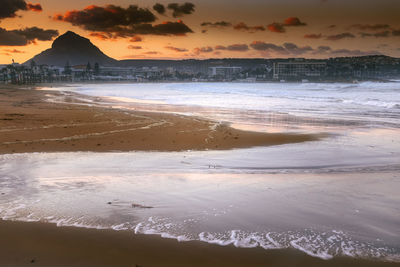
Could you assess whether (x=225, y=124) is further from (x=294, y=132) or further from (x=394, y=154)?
(x=394, y=154)

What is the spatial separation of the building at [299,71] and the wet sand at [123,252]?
180451 millimetres

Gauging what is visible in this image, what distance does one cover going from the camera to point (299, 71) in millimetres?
190625

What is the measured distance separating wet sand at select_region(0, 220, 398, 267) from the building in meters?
180

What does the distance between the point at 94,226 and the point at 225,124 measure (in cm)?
1064

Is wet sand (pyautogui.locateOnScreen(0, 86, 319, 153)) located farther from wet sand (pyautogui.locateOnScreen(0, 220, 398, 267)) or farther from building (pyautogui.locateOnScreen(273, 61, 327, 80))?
building (pyautogui.locateOnScreen(273, 61, 327, 80))

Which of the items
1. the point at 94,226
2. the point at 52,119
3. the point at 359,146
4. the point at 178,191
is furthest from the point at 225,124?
the point at 94,226

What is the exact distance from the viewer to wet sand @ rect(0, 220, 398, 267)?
3229 millimetres

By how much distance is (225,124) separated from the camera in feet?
47.1

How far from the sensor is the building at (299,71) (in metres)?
178

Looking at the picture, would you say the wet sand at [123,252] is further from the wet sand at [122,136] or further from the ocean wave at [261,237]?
the wet sand at [122,136]

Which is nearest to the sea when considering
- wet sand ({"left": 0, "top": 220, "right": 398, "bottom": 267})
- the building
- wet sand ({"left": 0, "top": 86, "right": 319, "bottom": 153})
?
wet sand ({"left": 0, "top": 220, "right": 398, "bottom": 267})

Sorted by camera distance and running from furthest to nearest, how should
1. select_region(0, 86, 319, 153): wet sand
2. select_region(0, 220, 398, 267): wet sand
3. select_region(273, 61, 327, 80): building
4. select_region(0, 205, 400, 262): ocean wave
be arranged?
1. select_region(273, 61, 327, 80): building
2. select_region(0, 86, 319, 153): wet sand
3. select_region(0, 205, 400, 262): ocean wave
4. select_region(0, 220, 398, 267): wet sand

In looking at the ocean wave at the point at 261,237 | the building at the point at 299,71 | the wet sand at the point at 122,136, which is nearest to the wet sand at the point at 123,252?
the ocean wave at the point at 261,237

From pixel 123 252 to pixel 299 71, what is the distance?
196883 mm
